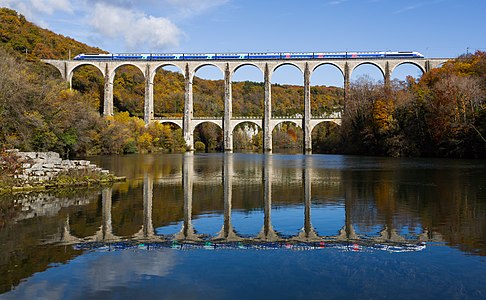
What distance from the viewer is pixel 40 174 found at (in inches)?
650

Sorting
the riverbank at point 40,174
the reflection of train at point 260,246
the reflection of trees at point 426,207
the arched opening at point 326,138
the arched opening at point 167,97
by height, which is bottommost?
the reflection of train at point 260,246

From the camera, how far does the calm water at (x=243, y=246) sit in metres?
5.85

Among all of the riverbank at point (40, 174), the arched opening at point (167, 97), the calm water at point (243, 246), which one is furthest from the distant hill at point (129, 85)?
the calm water at point (243, 246)

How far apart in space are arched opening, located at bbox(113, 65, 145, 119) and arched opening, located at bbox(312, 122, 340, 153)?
30701 millimetres

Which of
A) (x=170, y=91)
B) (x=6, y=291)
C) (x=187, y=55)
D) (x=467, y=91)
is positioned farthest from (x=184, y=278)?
(x=170, y=91)

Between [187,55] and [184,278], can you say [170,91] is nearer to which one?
[187,55]

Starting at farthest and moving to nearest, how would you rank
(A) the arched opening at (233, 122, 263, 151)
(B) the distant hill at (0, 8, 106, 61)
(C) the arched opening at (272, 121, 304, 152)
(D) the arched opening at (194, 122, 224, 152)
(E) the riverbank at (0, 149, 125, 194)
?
(C) the arched opening at (272, 121, 304, 152)
(A) the arched opening at (233, 122, 263, 151)
(D) the arched opening at (194, 122, 224, 152)
(B) the distant hill at (0, 8, 106, 61)
(E) the riverbank at (0, 149, 125, 194)

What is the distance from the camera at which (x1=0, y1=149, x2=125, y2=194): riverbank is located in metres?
15.5

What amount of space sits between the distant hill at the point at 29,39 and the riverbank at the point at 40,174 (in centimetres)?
5611

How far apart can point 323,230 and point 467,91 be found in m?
34.5

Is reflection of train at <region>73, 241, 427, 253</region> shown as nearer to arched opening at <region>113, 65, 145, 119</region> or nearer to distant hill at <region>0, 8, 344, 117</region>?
distant hill at <region>0, 8, 344, 117</region>

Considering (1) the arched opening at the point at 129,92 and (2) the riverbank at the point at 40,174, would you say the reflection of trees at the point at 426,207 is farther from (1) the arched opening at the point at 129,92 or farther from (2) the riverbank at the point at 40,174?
(1) the arched opening at the point at 129,92

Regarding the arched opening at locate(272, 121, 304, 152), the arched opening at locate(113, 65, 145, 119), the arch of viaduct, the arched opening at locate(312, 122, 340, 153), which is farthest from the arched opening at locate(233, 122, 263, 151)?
the arch of viaduct

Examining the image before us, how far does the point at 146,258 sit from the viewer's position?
7.21m
